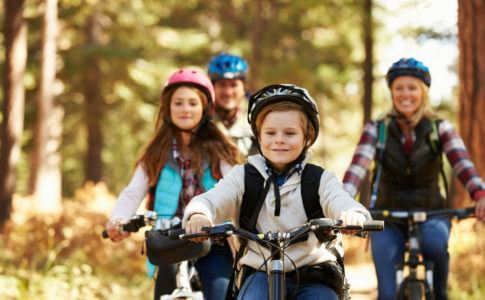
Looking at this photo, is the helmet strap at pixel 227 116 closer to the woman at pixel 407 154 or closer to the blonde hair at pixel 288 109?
the woman at pixel 407 154

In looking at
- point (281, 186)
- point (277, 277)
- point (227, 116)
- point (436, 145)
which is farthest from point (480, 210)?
point (277, 277)

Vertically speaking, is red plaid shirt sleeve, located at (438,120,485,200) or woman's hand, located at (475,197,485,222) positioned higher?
red plaid shirt sleeve, located at (438,120,485,200)

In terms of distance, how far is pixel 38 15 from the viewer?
2369cm

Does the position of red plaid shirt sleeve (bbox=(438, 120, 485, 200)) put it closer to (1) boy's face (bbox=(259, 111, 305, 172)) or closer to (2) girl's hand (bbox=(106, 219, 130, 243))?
(1) boy's face (bbox=(259, 111, 305, 172))

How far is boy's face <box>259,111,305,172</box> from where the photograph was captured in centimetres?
481

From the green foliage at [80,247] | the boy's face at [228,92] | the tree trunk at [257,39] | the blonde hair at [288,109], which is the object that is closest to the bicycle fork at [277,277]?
the blonde hair at [288,109]

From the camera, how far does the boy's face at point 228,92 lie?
8117mm

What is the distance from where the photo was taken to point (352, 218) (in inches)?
164

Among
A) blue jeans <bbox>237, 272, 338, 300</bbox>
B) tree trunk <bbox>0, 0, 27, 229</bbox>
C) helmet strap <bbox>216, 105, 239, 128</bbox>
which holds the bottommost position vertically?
blue jeans <bbox>237, 272, 338, 300</bbox>

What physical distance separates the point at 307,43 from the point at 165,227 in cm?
2171

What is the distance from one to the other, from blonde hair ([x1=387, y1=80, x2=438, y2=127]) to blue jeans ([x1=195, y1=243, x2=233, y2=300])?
1.91m

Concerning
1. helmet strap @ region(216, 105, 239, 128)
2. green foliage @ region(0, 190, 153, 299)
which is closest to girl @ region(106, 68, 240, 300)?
helmet strap @ region(216, 105, 239, 128)

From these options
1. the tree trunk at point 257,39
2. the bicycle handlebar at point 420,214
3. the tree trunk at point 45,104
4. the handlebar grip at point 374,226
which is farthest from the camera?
the tree trunk at point 257,39

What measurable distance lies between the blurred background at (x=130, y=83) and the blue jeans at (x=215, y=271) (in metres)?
3.00
